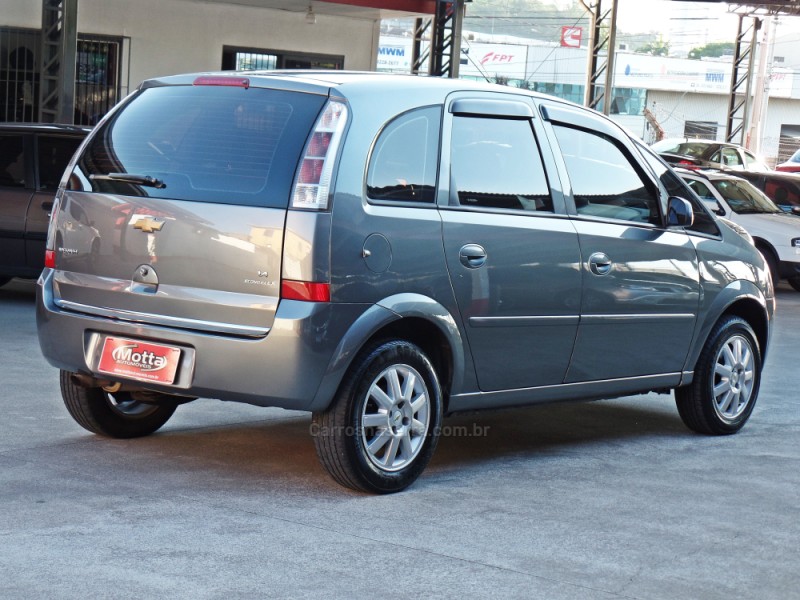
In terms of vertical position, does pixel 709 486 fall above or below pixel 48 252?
below

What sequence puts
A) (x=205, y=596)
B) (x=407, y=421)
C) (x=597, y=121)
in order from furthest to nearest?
(x=597, y=121)
(x=407, y=421)
(x=205, y=596)

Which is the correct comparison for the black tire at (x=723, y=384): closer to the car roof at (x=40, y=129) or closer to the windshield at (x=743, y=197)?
the car roof at (x=40, y=129)

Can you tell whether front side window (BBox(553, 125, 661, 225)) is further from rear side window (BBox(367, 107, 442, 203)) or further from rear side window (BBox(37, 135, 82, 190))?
rear side window (BBox(37, 135, 82, 190))

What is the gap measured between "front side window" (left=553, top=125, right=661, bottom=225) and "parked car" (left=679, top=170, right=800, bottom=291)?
10395 mm

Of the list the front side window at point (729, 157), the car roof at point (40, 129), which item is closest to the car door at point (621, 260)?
the car roof at point (40, 129)

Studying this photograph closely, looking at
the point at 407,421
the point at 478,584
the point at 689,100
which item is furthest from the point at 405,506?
the point at 689,100

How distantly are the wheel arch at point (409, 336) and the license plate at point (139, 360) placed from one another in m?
0.63

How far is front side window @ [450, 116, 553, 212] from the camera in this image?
5840mm

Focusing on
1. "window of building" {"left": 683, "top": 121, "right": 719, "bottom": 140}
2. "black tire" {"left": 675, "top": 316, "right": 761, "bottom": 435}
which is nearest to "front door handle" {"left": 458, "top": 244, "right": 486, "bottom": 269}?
"black tire" {"left": 675, "top": 316, "right": 761, "bottom": 435}

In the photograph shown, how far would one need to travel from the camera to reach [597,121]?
22.1 ft

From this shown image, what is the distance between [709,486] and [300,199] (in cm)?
242

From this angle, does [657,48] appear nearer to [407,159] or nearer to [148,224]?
[407,159]

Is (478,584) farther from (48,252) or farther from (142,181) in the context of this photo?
(48,252)

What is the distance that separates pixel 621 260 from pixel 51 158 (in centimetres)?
666
